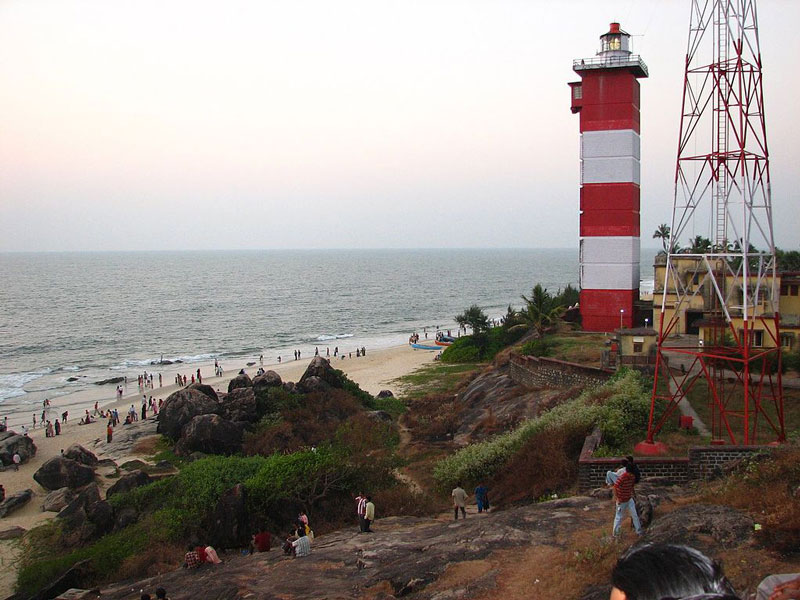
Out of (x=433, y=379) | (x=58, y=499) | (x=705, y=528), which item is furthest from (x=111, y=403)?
(x=705, y=528)

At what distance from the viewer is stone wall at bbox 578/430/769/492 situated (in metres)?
14.9

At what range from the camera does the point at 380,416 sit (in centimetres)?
3177

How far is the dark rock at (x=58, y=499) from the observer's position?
79.6ft

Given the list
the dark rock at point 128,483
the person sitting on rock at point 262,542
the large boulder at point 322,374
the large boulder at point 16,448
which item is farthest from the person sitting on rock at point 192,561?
the large boulder at point 16,448

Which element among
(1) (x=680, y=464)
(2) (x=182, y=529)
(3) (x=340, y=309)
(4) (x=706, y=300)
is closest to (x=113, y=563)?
(2) (x=182, y=529)

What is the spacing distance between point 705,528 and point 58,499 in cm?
2251

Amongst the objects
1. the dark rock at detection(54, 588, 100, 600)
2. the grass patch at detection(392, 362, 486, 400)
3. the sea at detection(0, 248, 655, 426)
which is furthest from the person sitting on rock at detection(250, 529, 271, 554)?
the sea at detection(0, 248, 655, 426)

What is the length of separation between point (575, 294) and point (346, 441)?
34088mm

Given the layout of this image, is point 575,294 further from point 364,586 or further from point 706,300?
point 364,586

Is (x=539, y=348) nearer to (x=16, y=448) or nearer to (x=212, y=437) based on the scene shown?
(x=212, y=437)

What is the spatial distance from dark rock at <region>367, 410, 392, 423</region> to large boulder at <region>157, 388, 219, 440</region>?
23.0 ft

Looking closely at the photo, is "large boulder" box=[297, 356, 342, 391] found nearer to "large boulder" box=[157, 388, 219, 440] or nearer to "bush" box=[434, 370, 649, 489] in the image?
"large boulder" box=[157, 388, 219, 440]

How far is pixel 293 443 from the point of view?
27547 millimetres

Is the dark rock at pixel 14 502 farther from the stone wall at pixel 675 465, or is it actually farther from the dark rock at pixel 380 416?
the stone wall at pixel 675 465
